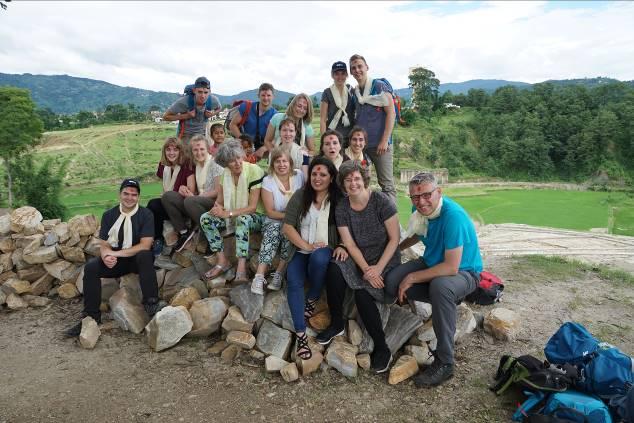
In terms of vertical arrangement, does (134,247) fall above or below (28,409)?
above

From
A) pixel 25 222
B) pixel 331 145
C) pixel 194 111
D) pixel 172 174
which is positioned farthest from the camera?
pixel 194 111

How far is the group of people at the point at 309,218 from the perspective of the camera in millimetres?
3959

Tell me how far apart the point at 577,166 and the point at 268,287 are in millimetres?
60456

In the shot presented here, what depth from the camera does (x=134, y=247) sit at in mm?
4809

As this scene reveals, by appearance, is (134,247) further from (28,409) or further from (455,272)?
(455,272)

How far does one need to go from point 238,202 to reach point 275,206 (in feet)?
1.58

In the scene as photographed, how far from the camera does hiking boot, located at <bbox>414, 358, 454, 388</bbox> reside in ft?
12.8

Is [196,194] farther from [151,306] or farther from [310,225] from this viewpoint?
[310,225]

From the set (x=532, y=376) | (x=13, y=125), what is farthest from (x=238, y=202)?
(x=13, y=125)

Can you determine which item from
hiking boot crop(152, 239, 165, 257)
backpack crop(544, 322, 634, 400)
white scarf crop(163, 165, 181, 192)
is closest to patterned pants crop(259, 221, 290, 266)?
white scarf crop(163, 165, 181, 192)

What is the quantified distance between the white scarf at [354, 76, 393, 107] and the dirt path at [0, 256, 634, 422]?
3.15m

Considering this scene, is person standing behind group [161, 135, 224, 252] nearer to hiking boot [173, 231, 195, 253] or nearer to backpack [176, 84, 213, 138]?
hiking boot [173, 231, 195, 253]

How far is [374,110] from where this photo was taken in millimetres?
5816

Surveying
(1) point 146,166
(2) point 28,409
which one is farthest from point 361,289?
(1) point 146,166
